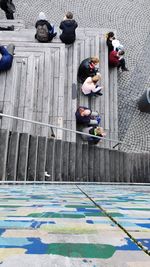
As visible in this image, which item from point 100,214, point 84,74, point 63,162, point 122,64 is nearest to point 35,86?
point 84,74

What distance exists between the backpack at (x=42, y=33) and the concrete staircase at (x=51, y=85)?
0.13 m

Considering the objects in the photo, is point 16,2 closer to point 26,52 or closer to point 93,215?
point 26,52

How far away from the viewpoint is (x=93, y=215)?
5.45 feet

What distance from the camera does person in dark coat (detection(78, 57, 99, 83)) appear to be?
666cm

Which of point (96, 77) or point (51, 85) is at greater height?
point (96, 77)

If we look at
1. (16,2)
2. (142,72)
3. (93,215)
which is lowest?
(93,215)

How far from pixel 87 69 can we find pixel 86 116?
3.67ft

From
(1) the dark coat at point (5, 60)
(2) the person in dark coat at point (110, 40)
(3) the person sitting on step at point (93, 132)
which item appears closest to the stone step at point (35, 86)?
(1) the dark coat at point (5, 60)

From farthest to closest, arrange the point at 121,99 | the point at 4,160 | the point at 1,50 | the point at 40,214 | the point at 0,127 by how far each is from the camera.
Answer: the point at 121,99 < the point at 1,50 < the point at 0,127 < the point at 4,160 < the point at 40,214

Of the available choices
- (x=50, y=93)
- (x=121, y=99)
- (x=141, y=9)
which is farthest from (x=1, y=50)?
(x=141, y=9)

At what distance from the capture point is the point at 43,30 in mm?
6664

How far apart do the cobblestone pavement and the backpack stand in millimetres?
2295

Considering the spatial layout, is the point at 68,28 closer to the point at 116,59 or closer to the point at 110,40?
the point at 110,40

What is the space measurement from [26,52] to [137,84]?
10.0 ft
